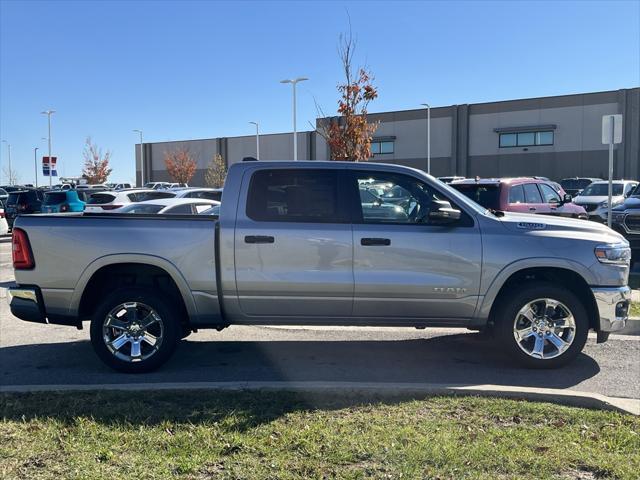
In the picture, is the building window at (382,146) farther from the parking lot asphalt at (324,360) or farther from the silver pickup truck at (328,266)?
the silver pickup truck at (328,266)

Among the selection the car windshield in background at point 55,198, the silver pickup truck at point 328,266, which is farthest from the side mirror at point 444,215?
the car windshield in background at point 55,198

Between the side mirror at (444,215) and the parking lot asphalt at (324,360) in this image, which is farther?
the parking lot asphalt at (324,360)

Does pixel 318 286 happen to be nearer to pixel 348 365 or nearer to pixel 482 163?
pixel 348 365

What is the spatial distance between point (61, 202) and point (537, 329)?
60.5ft

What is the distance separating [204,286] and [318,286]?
104 centimetres

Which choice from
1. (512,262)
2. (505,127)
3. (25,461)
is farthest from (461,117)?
(25,461)

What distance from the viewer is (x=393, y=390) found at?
486 cm

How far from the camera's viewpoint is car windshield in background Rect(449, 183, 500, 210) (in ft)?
36.9

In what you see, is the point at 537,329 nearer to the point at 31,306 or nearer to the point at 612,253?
the point at 612,253

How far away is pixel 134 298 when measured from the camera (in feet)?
18.6

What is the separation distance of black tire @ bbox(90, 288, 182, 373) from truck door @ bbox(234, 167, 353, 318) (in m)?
0.70

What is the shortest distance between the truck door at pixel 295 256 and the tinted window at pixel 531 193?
751cm

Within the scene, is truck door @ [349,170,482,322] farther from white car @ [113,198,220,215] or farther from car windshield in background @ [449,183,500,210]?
white car @ [113,198,220,215]

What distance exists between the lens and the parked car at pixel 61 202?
67.8 feet
